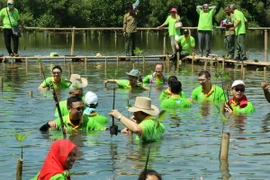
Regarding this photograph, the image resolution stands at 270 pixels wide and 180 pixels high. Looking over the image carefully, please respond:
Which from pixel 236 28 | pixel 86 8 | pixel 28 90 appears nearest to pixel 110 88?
pixel 28 90

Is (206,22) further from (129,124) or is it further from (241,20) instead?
(129,124)

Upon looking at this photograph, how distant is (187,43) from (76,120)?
1737 cm

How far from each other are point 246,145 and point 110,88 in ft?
29.2

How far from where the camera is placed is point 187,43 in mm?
30609

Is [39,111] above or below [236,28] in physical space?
below

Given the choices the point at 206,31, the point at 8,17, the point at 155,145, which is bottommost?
the point at 155,145

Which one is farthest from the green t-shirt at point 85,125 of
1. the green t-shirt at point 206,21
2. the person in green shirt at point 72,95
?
the green t-shirt at point 206,21

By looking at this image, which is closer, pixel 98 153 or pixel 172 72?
pixel 98 153

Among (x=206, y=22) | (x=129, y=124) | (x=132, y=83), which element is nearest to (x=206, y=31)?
(x=206, y=22)

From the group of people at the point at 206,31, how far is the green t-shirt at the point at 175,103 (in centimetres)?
986

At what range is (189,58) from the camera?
31094 millimetres

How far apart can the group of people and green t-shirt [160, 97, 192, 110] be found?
986 centimetres

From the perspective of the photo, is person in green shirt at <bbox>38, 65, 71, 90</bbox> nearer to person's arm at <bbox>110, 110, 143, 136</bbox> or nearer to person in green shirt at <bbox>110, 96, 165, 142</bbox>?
person in green shirt at <bbox>110, 96, 165, 142</bbox>

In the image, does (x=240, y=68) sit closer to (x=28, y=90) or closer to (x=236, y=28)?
(x=236, y=28)
